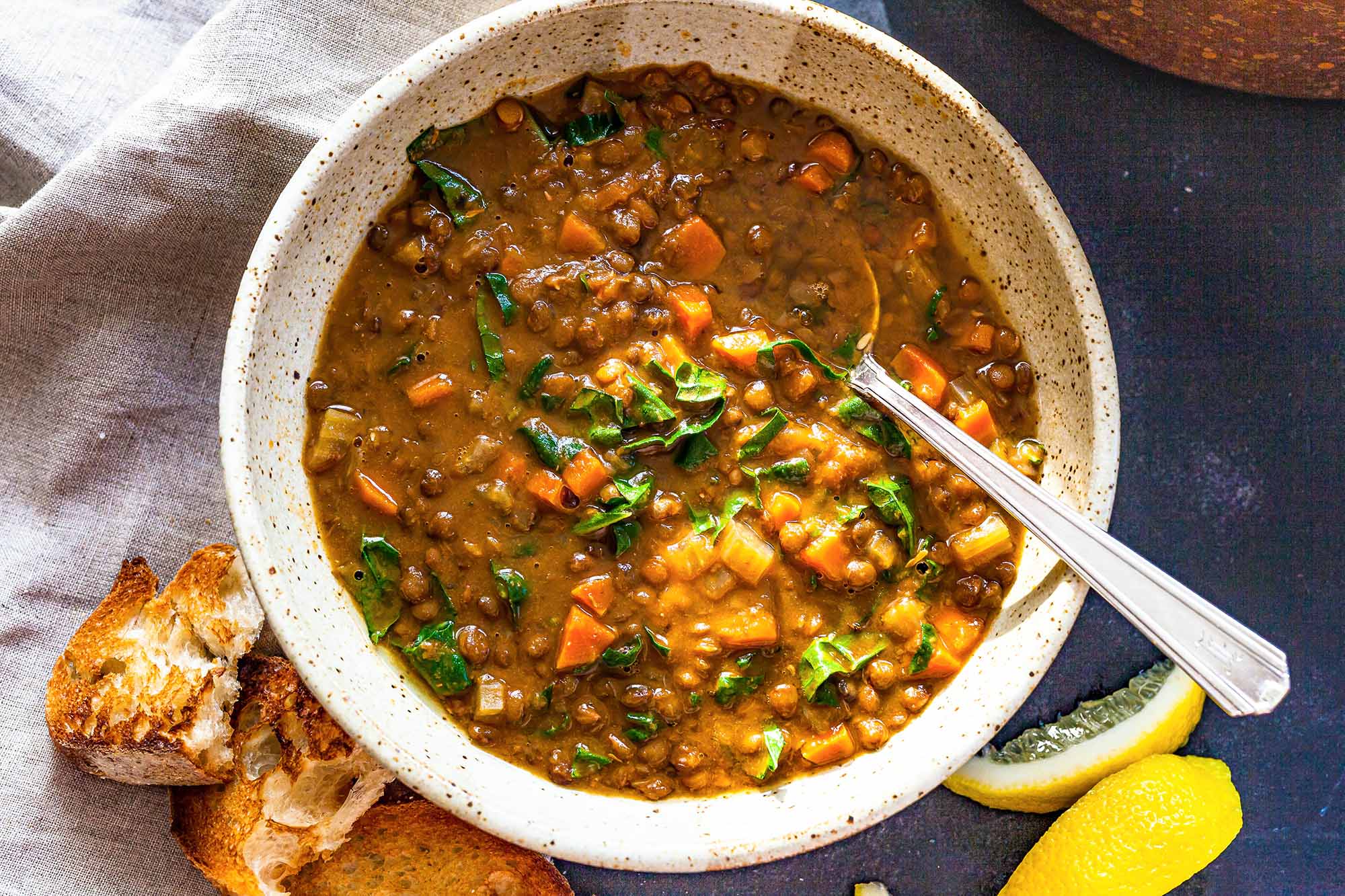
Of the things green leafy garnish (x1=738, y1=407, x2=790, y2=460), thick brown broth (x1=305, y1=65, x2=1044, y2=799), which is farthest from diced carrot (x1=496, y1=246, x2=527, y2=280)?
green leafy garnish (x1=738, y1=407, x2=790, y2=460)

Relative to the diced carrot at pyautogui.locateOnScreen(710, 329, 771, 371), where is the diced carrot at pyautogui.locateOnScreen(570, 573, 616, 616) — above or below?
below

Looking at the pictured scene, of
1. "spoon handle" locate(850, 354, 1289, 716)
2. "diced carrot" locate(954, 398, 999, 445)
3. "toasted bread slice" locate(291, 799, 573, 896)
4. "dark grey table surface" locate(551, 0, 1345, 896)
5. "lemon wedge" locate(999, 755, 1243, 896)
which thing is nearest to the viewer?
"spoon handle" locate(850, 354, 1289, 716)

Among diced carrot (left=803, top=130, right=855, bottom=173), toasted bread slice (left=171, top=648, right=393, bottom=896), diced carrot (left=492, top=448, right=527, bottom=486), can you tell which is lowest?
toasted bread slice (left=171, top=648, right=393, bottom=896)

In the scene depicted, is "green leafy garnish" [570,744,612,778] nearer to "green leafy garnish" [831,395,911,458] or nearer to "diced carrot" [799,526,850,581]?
"diced carrot" [799,526,850,581]

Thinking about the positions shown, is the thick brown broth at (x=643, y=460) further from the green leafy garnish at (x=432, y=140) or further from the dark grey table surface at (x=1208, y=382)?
the dark grey table surface at (x=1208, y=382)

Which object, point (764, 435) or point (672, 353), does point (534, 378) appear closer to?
point (672, 353)

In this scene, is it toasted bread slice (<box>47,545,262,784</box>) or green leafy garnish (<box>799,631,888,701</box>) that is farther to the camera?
toasted bread slice (<box>47,545,262,784</box>)

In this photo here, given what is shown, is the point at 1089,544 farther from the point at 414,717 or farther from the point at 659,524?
the point at 414,717
